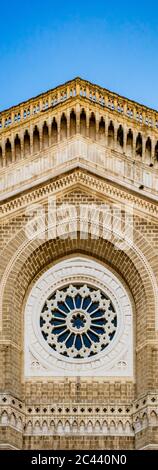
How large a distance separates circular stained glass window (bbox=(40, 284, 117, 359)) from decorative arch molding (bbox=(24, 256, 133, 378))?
0.27 ft

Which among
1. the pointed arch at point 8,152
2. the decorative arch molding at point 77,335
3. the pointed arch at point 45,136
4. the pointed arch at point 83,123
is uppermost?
the pointed arch at point 83,123

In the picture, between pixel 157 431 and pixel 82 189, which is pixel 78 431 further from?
pixel 82 189

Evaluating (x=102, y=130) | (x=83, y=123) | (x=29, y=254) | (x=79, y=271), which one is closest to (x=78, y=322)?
(x=79, y=271)

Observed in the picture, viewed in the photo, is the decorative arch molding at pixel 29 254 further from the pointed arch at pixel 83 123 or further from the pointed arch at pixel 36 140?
the pointed arch at pixel 83 123

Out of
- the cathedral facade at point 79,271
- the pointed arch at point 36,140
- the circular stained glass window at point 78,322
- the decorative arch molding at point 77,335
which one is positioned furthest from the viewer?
the pointed arch at point 36,140

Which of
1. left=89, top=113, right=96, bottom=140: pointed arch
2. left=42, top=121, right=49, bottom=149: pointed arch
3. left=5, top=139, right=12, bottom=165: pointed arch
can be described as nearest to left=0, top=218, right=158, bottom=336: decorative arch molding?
left=5, top=139, right=12, bottom=165: pointed arch

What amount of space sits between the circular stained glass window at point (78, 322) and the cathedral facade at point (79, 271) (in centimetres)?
2

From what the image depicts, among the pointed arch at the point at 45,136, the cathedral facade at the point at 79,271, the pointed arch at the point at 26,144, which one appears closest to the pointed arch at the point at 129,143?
the cathedral facade at the point at 79,271

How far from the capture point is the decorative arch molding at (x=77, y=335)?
39219mm

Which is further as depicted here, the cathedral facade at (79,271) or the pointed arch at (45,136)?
the pointed arch at (45,136)

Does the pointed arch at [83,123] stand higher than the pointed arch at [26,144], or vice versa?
the pointed arch at [83,123]

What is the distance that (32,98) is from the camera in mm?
41000

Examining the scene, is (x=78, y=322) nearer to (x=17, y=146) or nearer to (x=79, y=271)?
(x=79, y=271)

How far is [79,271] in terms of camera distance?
4006cm
